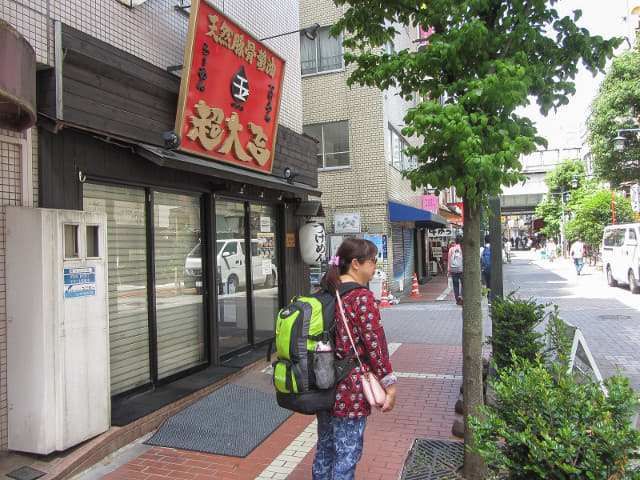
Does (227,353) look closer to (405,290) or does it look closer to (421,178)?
(421,178)

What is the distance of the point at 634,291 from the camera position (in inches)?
575

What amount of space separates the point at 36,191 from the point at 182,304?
8.15ft

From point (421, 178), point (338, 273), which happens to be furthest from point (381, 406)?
point (421, 178)

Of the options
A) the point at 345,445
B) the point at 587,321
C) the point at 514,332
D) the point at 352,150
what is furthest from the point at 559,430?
the point at 352,150

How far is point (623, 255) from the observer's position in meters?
15.4

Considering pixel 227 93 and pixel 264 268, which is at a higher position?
pixel 227 93

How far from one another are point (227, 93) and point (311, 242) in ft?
11.3

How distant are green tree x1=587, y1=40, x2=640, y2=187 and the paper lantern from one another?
1719cm

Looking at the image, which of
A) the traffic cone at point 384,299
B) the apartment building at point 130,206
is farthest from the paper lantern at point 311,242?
the traffic cone at point 384,299

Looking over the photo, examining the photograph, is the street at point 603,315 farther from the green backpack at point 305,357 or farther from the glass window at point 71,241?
the glass window at point 71,241

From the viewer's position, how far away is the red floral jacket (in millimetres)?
2822

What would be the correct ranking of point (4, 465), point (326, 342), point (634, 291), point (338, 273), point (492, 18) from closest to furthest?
point (326, 342), point (338, 273), point (4, 465), point (492, 18), point (634, 291)

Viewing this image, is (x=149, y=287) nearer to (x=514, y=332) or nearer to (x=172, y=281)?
(x=172, y=281)

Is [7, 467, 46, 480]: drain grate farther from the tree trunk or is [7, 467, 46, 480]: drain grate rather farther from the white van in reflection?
the tree trunk
